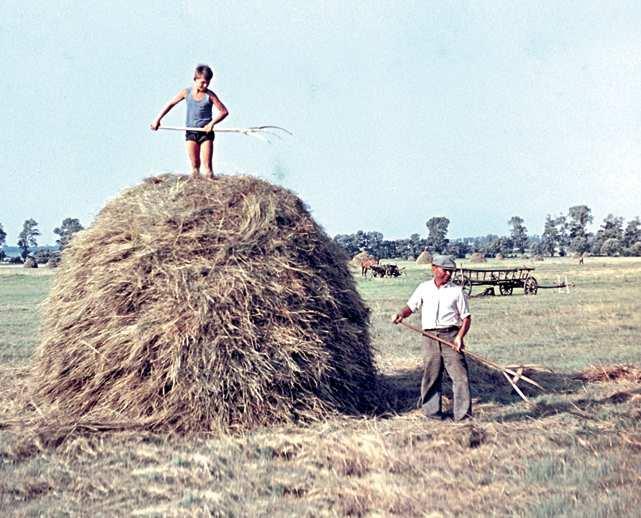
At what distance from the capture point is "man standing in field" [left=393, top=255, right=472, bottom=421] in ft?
26.0

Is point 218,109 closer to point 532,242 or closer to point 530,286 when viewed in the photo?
point 530,286

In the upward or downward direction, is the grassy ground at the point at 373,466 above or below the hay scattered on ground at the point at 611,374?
above

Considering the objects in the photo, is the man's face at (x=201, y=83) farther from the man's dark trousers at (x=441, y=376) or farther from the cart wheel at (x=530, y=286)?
the cart wheel at (x=530, y=286)

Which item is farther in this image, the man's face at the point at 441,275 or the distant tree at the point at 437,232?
the distant tree at the point at 437,232

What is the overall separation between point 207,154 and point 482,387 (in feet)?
15.9

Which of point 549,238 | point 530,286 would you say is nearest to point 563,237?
point 549,238

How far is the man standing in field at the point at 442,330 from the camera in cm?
791

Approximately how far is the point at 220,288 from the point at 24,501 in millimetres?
2868

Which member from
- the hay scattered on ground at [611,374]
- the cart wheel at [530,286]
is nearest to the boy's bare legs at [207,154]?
the hay scattered on ground at [611,374]

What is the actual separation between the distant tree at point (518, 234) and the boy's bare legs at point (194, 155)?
117 meters

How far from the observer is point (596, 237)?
11831 centimetres

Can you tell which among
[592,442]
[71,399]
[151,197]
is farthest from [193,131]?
[592,442]

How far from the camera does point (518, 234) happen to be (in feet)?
416

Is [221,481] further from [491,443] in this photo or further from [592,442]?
[592,442]
